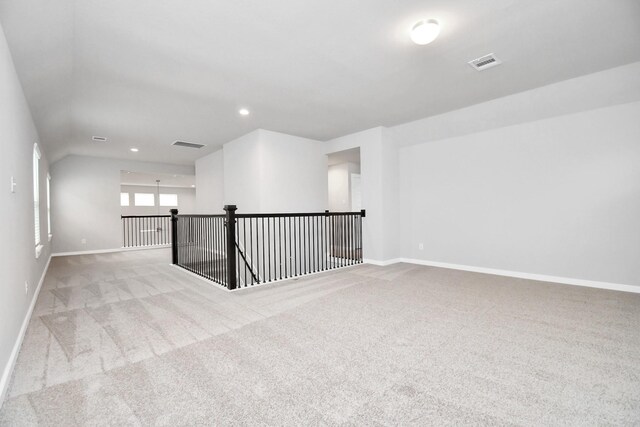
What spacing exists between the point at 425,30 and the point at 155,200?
15.2 meters

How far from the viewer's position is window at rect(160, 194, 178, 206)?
14663 mm

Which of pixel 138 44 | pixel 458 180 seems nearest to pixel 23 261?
pixel 138 44

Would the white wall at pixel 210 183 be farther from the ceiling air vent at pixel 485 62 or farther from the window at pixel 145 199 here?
the window at pixel 145 199

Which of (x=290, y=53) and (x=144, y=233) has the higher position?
(x=290, y=53)

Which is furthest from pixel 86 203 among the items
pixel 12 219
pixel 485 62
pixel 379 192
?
pixel 485 62

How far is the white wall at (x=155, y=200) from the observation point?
13.6m

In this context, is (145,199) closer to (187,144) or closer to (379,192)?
(187,144)

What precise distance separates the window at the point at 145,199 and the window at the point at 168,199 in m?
0.39

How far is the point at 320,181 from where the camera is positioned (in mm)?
6406

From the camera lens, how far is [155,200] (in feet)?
47.1

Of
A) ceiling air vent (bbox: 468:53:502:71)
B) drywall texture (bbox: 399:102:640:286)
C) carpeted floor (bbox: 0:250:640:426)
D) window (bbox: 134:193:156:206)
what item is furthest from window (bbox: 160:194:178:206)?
ceiling air vent (bbox: 468:53:502:71)

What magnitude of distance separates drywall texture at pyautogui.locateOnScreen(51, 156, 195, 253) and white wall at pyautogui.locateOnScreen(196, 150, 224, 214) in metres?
2.02

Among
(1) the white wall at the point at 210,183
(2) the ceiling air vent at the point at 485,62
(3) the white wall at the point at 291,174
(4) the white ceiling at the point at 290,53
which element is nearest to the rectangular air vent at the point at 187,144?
(1) the white wall at the point at 210,183

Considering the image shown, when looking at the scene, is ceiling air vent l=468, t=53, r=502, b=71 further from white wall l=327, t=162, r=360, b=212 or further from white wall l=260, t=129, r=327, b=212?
white wall l=327, t=162, r=360, b=212
